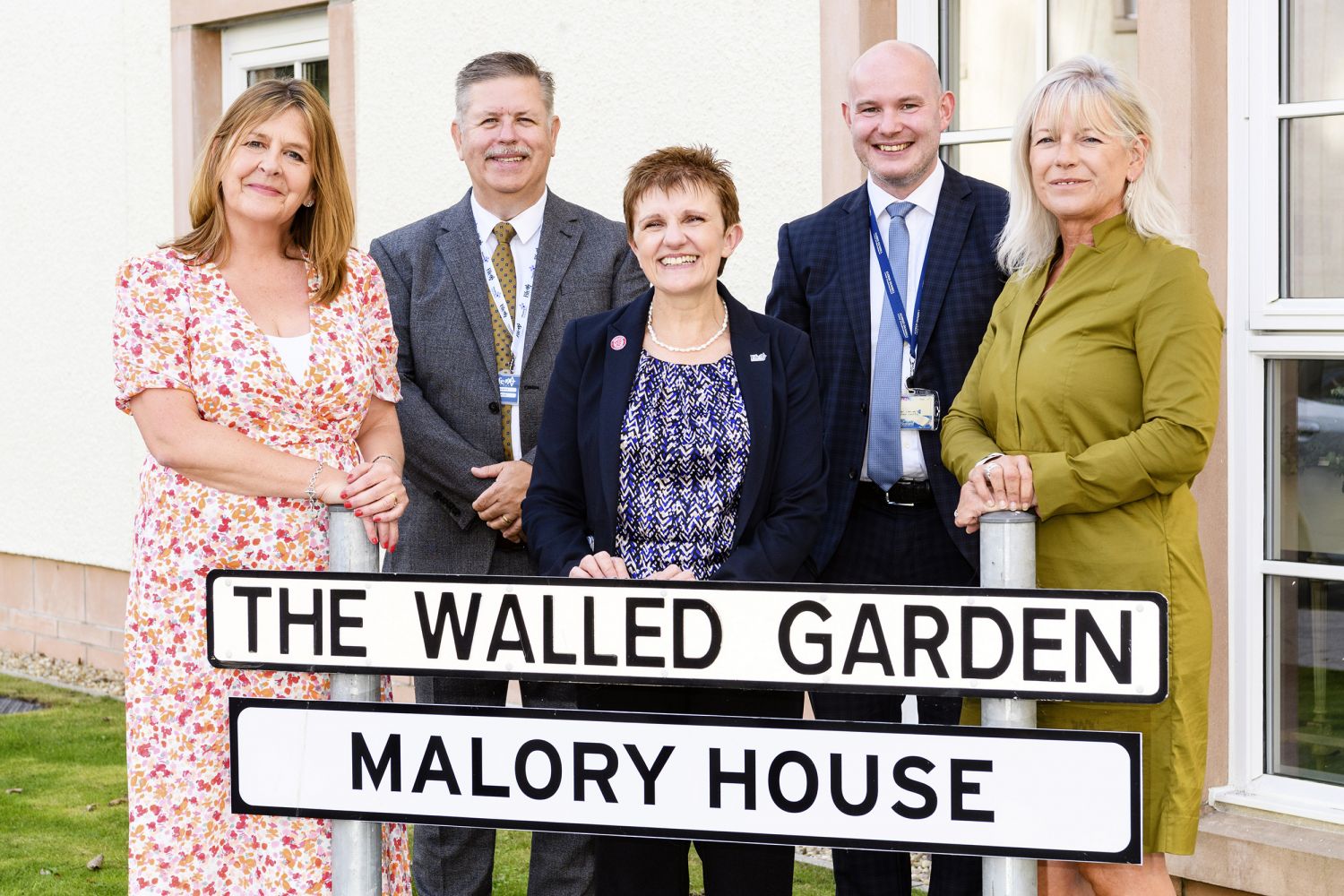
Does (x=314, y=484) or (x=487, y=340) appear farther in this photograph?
(x=487, y=340)

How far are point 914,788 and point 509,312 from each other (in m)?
2.02

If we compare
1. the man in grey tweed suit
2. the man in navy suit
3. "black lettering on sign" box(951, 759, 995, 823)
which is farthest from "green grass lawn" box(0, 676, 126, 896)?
"black lettering on sign" box(951, 759, 995, 823)

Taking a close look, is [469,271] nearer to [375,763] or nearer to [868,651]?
[375,763]

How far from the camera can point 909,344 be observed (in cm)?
318

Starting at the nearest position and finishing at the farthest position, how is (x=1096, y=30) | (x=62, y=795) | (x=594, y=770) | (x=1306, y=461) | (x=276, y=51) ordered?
(x=594, y=770) → (x=1306, y=461) → (x=1096, y=30) → (x=62, y=795) → (x=276, y=51)

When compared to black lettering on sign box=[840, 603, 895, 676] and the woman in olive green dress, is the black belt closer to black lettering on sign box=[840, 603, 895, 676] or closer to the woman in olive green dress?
the woman in olive green dress

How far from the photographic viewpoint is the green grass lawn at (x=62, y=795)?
187 inches

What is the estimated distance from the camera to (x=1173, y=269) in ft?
8.75

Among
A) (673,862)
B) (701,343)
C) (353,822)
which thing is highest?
(701,343)

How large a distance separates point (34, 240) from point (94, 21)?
1.17 m

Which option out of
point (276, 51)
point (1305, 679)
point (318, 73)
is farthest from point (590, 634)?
point (276, 51)

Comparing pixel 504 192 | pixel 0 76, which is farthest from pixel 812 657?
pixel 0 76

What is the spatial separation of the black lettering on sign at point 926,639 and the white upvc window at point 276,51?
5210 mm

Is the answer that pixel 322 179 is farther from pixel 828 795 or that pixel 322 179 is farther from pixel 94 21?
pixel 94 21
